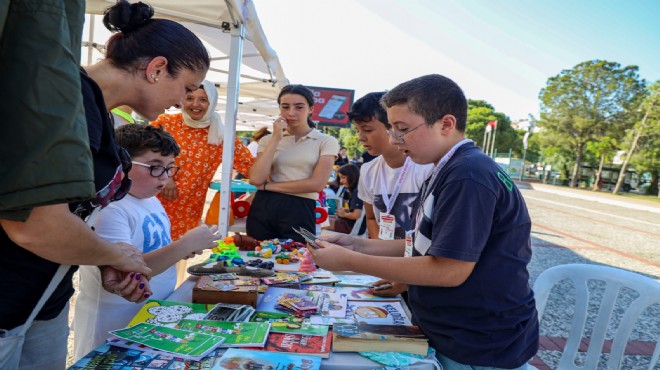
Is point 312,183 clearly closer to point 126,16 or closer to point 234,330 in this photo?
point 234,330

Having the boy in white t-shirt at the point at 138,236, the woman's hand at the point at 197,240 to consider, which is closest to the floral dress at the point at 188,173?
the boy in white t-shirt at the point at 138,236

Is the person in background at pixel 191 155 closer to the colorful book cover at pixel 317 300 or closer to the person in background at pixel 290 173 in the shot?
the person in background at pixel 290 173

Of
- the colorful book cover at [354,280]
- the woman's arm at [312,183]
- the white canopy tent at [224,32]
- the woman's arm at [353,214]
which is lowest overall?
the woman's arm at [353,214]

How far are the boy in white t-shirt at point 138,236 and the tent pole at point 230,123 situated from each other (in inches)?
51.4

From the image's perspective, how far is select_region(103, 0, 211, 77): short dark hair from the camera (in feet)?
3.58

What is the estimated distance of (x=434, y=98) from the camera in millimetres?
1426

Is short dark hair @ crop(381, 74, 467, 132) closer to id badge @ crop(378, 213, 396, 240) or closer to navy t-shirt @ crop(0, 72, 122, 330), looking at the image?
id badge @ crop(378, 213, 396, 240)

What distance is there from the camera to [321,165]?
2854 mm

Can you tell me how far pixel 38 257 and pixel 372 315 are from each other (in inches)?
43.9

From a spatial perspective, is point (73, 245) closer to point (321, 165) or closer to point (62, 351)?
point (62, 351)

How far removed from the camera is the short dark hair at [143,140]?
5.44 feet

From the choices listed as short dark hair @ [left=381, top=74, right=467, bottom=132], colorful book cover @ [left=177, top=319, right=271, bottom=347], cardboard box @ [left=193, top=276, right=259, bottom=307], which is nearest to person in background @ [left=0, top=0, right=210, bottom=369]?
colorful book cover @ [left=177, top=319, right=271, bottom=347]

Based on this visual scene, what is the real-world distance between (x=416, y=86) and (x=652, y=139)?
1414 inches

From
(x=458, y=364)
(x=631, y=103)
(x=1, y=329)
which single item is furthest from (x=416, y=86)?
(x=631, y=103)
